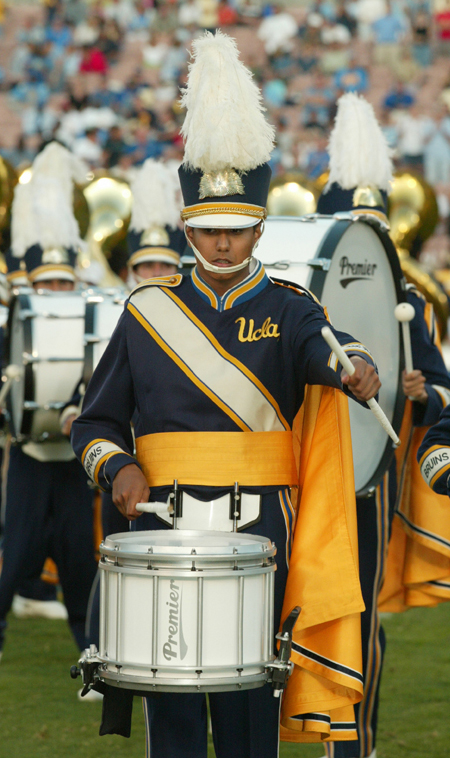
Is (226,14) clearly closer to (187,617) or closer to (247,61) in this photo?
(247,61)

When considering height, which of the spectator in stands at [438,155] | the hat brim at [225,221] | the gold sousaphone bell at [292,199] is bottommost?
the hat brim at [225,221]

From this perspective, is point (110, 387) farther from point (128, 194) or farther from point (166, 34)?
point (166, 34)

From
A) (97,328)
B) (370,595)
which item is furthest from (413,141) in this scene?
(370,595)

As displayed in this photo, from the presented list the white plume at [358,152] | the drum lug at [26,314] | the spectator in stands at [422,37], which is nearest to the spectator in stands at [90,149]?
the spectator in stands at [422,37]

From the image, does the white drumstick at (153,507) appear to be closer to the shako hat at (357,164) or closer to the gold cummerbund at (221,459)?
the gold cummerbund at (221,459)

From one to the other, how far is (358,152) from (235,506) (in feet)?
6.36

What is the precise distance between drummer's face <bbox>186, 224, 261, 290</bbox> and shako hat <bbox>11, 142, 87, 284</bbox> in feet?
10.0

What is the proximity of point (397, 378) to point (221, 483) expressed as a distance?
1.49m

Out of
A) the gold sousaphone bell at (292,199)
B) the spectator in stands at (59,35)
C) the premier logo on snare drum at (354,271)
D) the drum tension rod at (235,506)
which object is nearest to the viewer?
the drum tension rod at (235,506)

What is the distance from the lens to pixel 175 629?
243 cm

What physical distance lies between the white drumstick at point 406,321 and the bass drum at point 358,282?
0.25ft

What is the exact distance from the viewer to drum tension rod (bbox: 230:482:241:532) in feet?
8.91

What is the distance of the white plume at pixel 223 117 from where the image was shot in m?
2.79

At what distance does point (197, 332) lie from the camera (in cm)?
282
